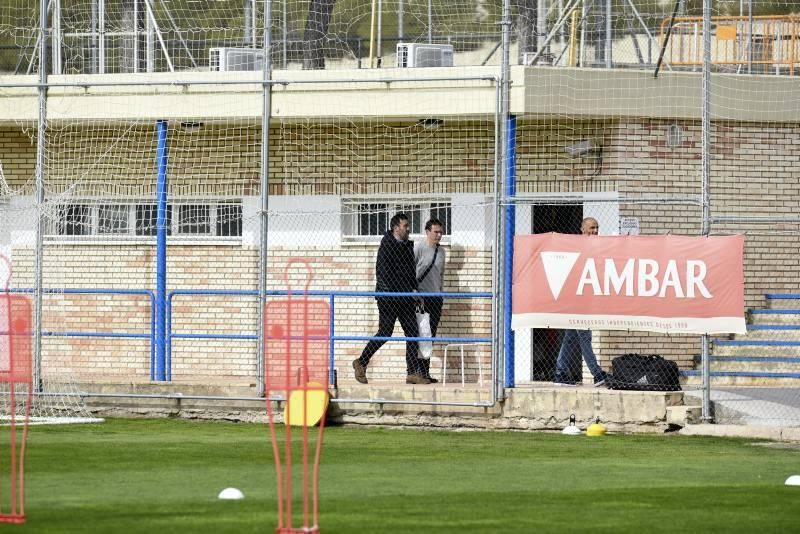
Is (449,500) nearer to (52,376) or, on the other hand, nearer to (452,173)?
(52,376)

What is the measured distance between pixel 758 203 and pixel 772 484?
326 inches

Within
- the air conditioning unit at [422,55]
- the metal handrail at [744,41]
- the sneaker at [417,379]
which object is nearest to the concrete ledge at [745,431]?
the sneaker at [417,379]

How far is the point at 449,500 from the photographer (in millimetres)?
9977

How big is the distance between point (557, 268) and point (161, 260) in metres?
4.65

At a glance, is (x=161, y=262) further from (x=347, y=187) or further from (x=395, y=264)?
(x=347, y=187)

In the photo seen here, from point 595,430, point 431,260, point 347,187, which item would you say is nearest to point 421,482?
point 595,430

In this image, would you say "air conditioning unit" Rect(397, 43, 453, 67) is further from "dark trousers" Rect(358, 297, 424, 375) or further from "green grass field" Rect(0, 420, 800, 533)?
"green grass field" Rect(0, 420, 800, 533)

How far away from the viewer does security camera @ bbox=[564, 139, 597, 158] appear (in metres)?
18.3

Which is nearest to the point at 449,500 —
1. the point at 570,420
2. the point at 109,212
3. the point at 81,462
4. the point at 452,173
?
the point at 81,462

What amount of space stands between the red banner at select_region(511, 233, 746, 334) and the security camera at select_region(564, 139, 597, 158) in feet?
10.3

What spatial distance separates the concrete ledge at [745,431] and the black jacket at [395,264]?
3.41m

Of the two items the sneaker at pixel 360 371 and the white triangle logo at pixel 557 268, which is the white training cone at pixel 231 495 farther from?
the sneaker at pixel 360 371

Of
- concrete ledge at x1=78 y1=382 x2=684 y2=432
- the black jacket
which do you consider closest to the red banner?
concrete ledge at x1=78 y1=382 x2=684 y2=432

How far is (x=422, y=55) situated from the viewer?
1869 centimetres
